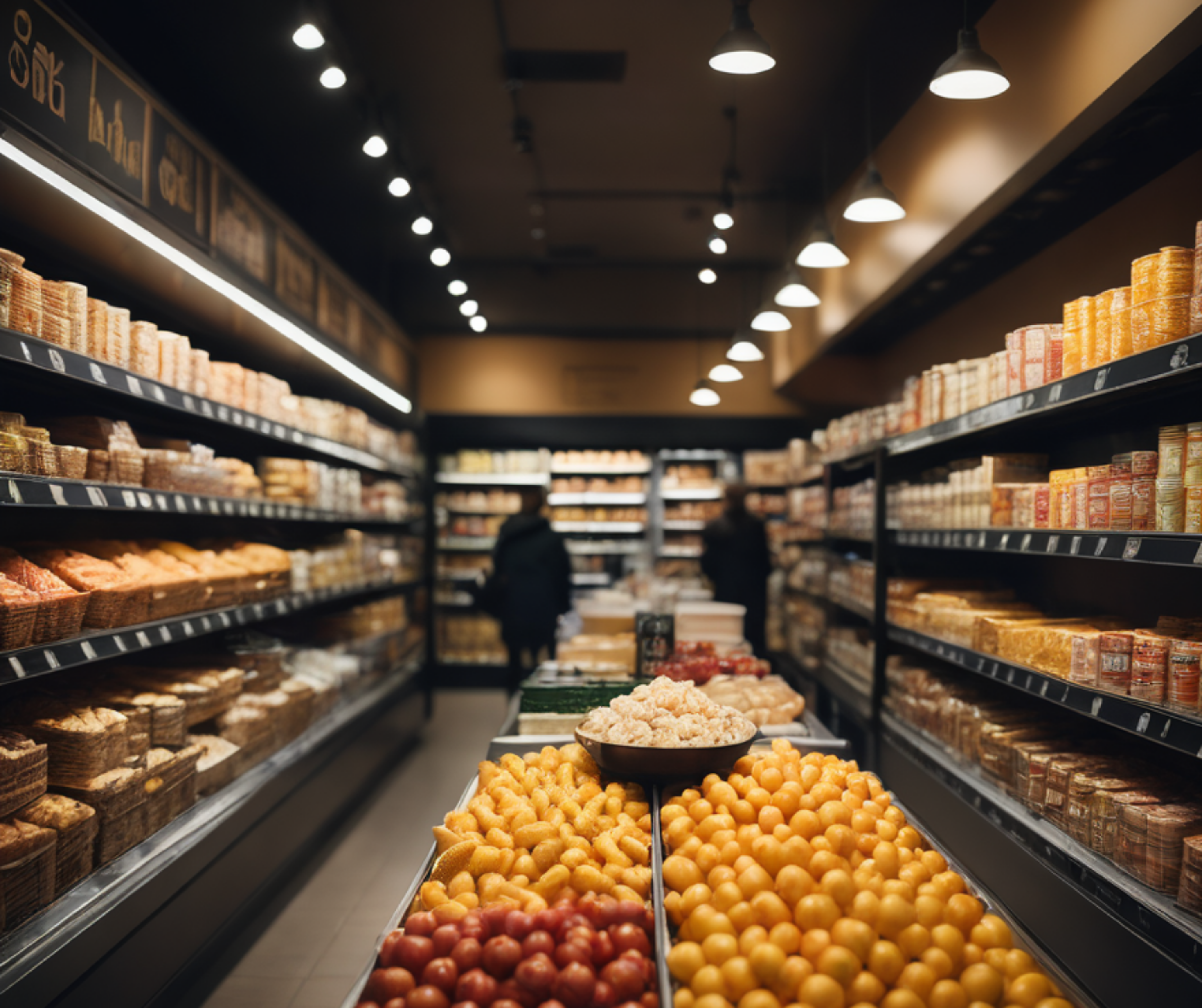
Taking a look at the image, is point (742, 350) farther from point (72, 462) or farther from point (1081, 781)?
point (72, 462)

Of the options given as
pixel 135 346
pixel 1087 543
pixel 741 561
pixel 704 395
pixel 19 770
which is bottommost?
pixel 19 770

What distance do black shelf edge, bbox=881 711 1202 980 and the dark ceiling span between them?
3.22 metres

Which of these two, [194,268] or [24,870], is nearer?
[24,870]

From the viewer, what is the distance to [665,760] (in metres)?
2.26

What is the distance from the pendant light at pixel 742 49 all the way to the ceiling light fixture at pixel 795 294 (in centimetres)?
158

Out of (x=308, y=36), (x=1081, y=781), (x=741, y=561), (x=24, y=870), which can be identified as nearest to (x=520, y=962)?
(x=24, y=870)

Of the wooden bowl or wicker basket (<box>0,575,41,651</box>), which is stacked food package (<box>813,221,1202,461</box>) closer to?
the wooden bowl

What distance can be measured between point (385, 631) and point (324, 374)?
2.06 metres

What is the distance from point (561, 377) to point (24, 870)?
676 centimetres

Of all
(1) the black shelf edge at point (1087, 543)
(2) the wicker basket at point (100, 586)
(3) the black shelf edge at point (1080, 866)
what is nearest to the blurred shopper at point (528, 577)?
(1) the black shelf edge at point (1087, 543)

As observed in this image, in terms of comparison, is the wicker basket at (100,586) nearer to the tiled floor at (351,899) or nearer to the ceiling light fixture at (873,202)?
the tiled floor at (351,899)

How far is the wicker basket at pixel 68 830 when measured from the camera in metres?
2.30

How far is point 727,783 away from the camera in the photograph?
2.20m

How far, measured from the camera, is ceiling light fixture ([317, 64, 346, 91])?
11.2 ft
